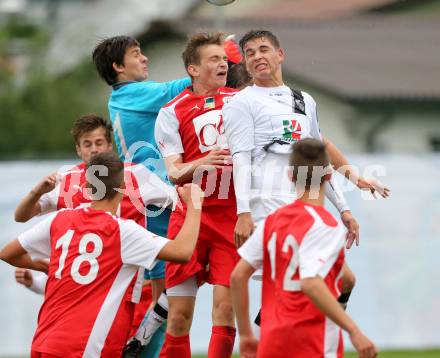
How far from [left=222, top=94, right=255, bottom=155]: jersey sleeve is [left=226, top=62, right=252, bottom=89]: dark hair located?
1.17 m

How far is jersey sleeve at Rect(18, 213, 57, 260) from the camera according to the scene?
7.68 m

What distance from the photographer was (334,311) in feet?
21.6

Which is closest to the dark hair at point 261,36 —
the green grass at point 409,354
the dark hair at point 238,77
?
the dark hair at point 238,77

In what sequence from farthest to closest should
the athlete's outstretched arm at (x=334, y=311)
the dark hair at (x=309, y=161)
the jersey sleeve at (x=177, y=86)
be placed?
the jersey sleeve at (x=177, y=86) < the dark hair at (x=309, y=161) < the athlete's outstretched arm at (x=334, y=311)

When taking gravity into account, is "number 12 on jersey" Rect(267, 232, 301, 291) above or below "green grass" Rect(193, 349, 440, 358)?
above

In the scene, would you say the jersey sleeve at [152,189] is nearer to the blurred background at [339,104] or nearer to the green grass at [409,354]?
the blurred background at [339,104]

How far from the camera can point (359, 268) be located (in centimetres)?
1433

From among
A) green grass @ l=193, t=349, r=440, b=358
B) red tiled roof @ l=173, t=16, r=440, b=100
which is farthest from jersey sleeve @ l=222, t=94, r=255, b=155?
red tiled roof @ l=173, t=16, r=440, b=100

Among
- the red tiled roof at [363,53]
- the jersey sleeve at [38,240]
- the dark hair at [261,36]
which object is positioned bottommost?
the red tiled roof at [363,53]

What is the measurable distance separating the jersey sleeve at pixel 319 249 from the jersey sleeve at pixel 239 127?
132cm

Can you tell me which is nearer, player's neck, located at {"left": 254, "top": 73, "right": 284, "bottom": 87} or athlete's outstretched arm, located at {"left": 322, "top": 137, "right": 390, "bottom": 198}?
player's neck, located at {"left": 254, "top": 73, "right": 284, "bottom": 87}

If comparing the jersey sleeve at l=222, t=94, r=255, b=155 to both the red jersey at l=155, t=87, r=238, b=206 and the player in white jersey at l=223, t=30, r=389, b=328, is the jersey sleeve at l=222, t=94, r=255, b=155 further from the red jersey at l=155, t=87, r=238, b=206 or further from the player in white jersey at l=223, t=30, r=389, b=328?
the red jersey at l=155, t=87, r=238, b=206

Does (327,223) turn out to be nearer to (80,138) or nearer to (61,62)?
(80,138)

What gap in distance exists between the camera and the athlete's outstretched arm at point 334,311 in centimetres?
653
